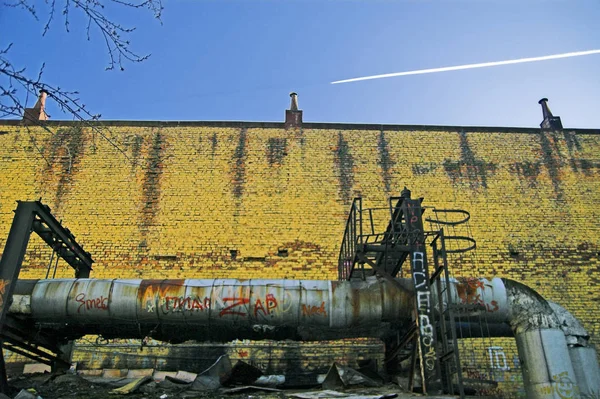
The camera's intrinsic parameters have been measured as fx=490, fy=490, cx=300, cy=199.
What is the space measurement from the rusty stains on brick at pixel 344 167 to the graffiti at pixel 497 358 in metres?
4.93

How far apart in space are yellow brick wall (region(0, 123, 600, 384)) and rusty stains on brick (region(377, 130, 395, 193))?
3 centimetres

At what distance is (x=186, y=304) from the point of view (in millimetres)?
7988

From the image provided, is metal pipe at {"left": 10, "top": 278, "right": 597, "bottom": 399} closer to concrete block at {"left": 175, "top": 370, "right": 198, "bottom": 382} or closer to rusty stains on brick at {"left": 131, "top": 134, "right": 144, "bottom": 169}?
concrete block at {"left": 175, "top": 370, "right": 198, "bottom": 382}

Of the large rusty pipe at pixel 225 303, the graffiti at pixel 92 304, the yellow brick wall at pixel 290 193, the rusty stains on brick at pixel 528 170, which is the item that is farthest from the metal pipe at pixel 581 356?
the graffiti at pixel 92 304

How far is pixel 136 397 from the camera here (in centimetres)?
739

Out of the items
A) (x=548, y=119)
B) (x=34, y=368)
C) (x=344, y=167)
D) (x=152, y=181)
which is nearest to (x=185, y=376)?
(x=34, y=368)

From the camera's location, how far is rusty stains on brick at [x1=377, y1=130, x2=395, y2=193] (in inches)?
522

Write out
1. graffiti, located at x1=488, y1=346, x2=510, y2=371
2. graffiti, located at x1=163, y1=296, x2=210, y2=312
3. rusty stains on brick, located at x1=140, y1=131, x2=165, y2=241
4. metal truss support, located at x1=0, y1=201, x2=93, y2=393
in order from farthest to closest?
1. rusty stains on brick, located at x1=140, y1=131, x2=165, y2=241
2. graffiti, located at x1=488, y1=346, x2=510, y2=371
3. graffiti, located at x1=163, y1=296, x2=210, y2=312
4. metal truss support, located at x1=0, y1=201, x2=93, y2=393

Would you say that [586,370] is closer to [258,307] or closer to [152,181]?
[258,307]

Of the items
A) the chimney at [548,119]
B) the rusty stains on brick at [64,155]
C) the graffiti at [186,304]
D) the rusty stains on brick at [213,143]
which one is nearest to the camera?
the graffiti at [186,304]

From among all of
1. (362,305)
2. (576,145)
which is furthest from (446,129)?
(362,305)

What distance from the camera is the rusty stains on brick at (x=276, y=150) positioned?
1351 centimetres

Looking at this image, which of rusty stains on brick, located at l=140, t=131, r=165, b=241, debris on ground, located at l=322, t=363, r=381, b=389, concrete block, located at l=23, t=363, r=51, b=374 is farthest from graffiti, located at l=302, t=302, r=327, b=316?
concrete block, located at l=23, t=363, r=51, b=374

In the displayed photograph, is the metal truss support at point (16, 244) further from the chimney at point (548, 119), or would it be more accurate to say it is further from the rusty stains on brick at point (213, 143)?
the chimney at point (548, 119)
